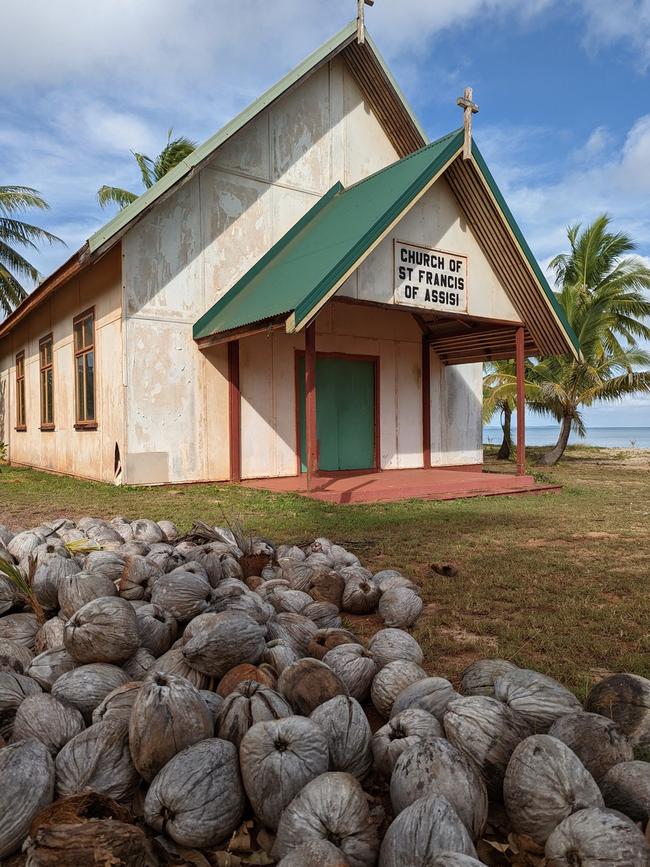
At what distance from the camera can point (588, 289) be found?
22.8m

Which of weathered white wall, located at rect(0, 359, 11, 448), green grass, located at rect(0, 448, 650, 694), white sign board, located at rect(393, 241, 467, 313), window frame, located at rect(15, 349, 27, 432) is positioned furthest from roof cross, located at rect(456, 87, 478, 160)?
weathered white wall, located at rect(0, 359, 11, 448)

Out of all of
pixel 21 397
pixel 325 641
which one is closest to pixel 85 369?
pixel 21 397

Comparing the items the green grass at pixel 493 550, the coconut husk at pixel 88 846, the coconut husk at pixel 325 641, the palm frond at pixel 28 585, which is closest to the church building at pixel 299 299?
the green grass at pixel 493 550

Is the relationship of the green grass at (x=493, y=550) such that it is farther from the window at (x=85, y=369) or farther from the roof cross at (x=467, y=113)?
the roof cross at (x=467, y=113)

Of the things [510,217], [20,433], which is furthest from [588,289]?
[20,433]

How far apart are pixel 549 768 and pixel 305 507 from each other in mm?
6902

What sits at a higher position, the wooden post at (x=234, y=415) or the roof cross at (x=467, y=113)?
the roof cross at (x=467, y=113)

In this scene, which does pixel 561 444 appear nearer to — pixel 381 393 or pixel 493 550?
pixel 381 393

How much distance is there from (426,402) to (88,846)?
1350cm

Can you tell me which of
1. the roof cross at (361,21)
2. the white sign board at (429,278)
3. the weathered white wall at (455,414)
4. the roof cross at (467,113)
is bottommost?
the weathered white wall at (455,414)

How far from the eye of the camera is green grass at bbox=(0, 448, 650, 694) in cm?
356

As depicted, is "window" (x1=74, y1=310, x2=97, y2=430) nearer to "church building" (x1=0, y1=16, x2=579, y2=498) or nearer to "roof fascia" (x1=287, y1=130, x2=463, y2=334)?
"church building" (x1=0, y1=16, x2=579, y2=498)

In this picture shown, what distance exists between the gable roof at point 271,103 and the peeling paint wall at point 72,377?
61 cm

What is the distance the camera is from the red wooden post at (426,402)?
578 inches
